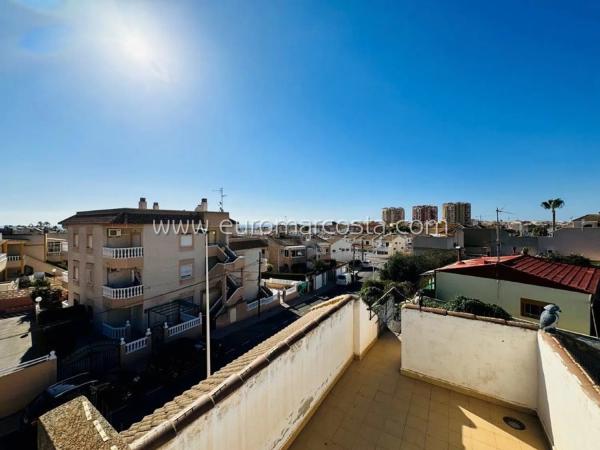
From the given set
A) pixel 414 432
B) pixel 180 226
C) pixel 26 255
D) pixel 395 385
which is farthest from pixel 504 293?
pixel 26 255

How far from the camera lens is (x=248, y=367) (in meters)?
3.38

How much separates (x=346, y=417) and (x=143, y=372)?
12.9 m

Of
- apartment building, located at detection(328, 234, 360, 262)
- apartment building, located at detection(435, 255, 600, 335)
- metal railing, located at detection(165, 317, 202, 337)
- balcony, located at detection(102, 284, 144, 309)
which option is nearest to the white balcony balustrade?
metal railing, located at detection(165, 317, 202, 337)

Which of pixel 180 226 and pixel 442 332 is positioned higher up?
pixel 180 226

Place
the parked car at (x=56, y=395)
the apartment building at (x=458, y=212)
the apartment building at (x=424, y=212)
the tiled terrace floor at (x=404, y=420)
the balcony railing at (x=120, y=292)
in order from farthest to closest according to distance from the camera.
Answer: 1. the apartment building at (x=424, y=212)
2. the apartment building at (x=458, y=212)
3. the balcony railing at (x=120, y=292)
4. the parked car at (x=56, y=395)
5. the tiled terrace floor at (x=404, y=420)

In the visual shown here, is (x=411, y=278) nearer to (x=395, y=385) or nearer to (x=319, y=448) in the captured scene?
(x=395, y=385)

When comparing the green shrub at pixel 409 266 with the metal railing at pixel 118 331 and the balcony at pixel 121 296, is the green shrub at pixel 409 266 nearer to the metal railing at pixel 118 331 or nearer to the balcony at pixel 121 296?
the balcony at pixel 121 296

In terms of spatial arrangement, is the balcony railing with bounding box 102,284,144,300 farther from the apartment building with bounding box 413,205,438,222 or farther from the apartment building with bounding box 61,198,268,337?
the apartment building with bounding box 413,205,438,222

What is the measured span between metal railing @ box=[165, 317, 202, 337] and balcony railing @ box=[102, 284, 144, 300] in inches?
105

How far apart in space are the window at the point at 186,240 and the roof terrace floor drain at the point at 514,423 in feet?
59.6

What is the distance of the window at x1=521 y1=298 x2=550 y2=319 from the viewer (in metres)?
9.51

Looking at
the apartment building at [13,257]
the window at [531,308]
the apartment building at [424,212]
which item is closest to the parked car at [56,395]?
the window at [531,308]

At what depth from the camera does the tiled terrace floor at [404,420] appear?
4289 mm

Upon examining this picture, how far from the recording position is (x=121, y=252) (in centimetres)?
1532
